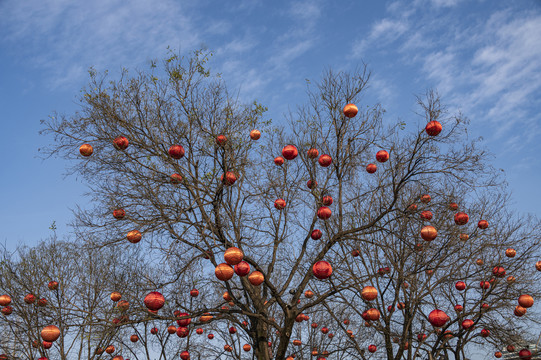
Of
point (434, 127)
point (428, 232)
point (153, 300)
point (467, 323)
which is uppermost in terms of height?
point (434, 127)

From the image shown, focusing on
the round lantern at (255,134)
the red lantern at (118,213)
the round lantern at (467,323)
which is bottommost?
the round lantern at (467,323)

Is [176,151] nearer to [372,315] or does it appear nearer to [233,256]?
[233,256]

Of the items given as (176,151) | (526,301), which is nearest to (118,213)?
(176,151)

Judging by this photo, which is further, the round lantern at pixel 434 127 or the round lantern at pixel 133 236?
the round lantern at pixel 434 127

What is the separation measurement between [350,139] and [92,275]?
38.8 ft

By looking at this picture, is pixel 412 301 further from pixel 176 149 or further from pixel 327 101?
pixel 176 149

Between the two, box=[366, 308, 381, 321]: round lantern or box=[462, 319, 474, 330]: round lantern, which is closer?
box=[366, 308, 381, 321]: round lantern

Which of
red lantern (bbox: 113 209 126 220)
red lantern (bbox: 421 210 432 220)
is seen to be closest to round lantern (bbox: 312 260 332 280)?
red lantern (bbox: 421 210 432 220)

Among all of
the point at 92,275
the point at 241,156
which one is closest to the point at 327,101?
the point at 241,156

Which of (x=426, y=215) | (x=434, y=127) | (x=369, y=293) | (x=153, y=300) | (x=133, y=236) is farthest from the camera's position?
(x=426, y=215)

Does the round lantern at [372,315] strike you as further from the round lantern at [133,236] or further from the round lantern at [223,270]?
the round lantern at [133,236]

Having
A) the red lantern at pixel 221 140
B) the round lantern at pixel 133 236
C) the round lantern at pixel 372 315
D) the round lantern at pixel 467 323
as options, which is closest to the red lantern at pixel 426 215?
the round lantern at pixel 372 315

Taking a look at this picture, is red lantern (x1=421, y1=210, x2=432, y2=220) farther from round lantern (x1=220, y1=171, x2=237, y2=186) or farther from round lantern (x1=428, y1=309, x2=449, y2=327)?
round lantern (x1=220, y1=171, x2=237, y2=186)

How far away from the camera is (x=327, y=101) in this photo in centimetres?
1042
